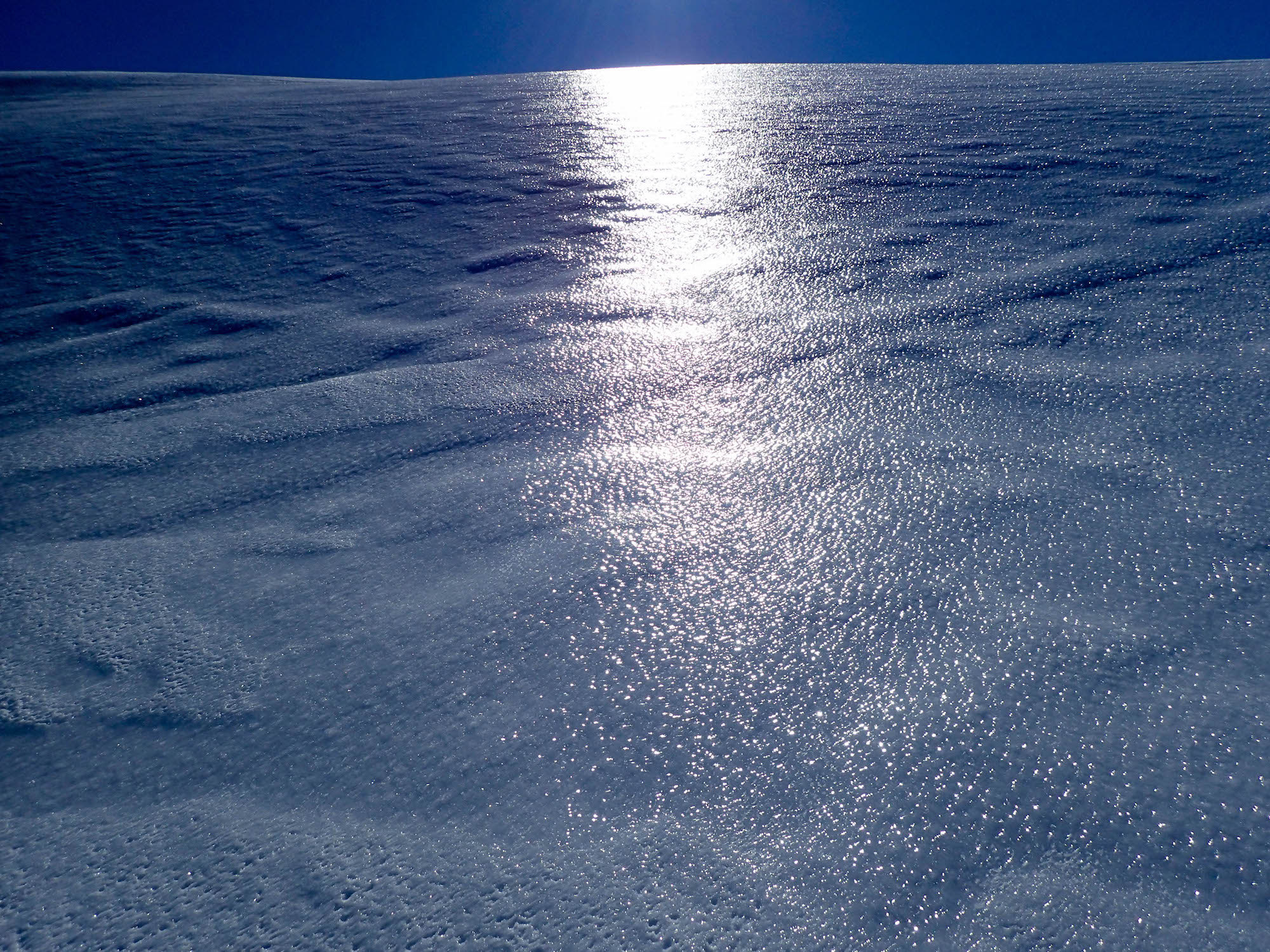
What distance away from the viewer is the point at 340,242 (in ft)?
6.27

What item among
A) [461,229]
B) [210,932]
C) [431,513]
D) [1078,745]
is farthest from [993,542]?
[461,229]

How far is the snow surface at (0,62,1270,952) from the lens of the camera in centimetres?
58

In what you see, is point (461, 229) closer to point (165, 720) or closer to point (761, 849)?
point (165, 720)

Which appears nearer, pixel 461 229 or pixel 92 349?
pixel 92 349

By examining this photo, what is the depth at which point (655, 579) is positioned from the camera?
33.4 inches

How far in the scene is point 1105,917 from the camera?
53cm

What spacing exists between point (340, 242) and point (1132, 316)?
5.36 feet

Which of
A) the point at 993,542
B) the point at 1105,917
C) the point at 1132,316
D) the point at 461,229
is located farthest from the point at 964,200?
the point at 1105,917

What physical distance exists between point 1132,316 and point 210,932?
1.46m

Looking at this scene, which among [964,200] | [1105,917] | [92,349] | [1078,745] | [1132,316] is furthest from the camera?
[964,200]

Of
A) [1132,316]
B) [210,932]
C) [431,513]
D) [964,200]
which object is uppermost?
[964,200]

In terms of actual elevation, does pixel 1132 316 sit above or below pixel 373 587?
above

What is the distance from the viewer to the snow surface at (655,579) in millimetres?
576

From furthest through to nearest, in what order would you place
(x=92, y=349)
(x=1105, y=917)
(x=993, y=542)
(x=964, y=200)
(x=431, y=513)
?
(x=964, y=200) < (x=92, y=349) < (x=431, y=513) < (x=993, y=542) < (x=1105, y=917)
